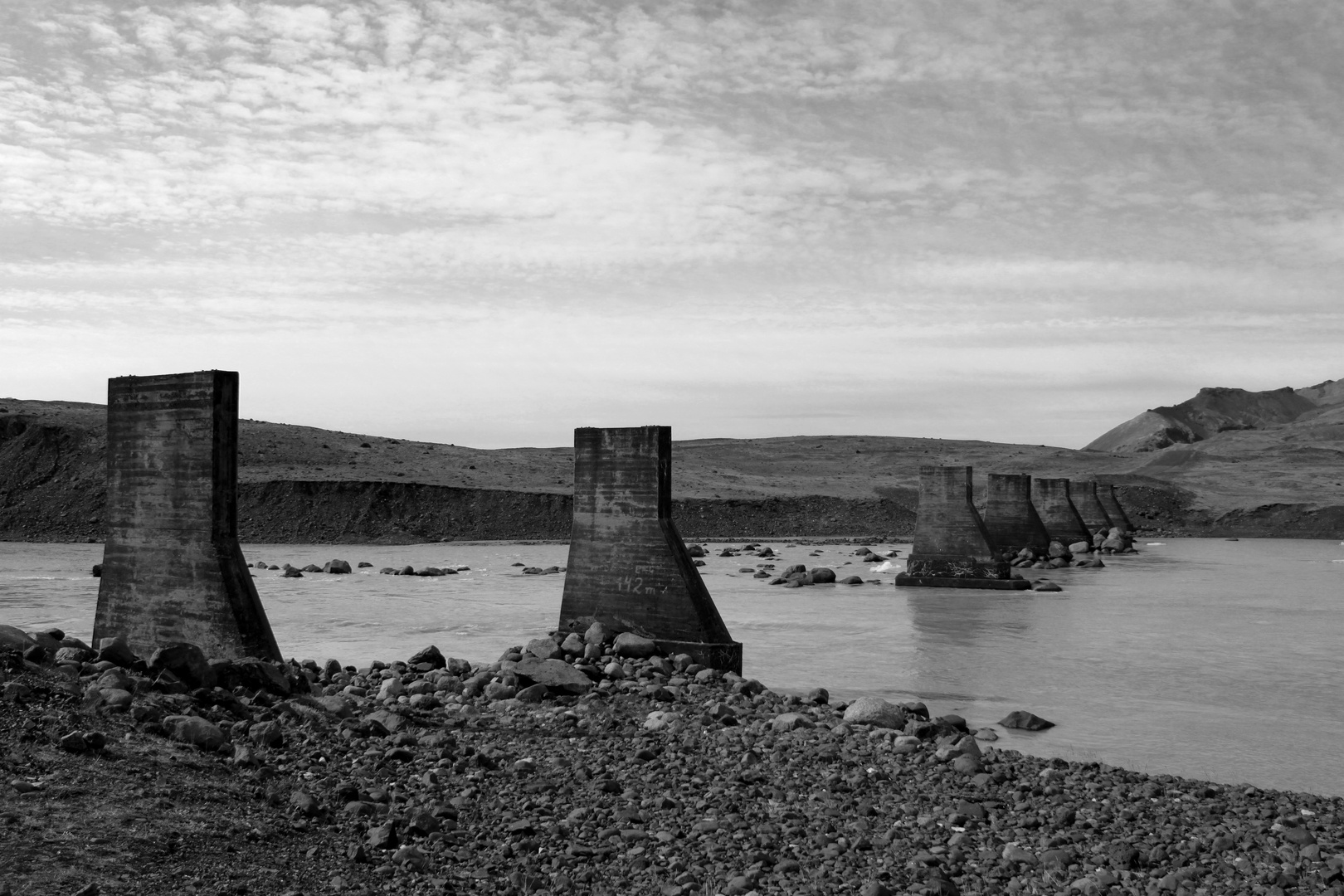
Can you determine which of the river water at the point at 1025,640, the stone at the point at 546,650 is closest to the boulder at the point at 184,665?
the stone at the point at 546,650

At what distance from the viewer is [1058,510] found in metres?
50.8

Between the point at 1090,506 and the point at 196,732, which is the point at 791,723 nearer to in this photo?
the point at 196,732

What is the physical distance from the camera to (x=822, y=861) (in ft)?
24.3

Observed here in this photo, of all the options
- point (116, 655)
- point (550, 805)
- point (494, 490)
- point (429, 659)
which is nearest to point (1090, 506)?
point (494, 490)

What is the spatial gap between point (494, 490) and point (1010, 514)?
28.0 m

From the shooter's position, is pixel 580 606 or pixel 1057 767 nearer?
pixel 1057 767

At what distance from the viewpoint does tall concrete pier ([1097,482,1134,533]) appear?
204 ft

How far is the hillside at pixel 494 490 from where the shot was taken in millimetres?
55406

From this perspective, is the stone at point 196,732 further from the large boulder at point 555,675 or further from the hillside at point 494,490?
the hillside at point 494,490

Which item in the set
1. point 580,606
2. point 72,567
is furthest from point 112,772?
point 72,567

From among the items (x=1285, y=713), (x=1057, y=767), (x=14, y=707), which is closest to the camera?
(x=14, y=707)

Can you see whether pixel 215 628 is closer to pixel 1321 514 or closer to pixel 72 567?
pixel 72 567

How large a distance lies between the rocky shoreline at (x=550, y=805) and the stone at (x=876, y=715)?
0.04 m

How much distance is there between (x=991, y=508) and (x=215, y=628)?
35546mm
